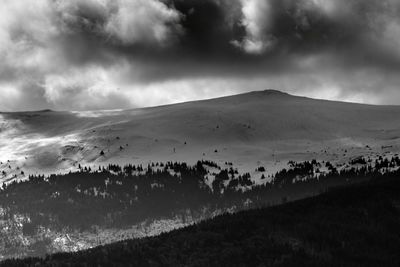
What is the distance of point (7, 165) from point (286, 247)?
6718 centimetres

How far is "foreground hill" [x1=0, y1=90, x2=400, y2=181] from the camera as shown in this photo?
288 ft

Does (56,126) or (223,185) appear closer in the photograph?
(223,185)

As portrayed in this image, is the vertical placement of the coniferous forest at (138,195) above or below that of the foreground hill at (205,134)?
below

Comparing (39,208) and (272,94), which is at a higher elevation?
(272,94)

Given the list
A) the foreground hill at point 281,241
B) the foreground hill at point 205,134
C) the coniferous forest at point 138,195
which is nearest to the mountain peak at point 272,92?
the foreground hill at point 205,134

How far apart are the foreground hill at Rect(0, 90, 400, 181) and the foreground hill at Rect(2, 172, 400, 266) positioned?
31.2 m

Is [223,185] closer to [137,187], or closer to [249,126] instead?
[137,187]

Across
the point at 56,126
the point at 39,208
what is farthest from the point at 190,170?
the point at 56,126

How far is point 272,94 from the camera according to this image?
153125 mm

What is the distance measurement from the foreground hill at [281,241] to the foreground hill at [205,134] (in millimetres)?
31164

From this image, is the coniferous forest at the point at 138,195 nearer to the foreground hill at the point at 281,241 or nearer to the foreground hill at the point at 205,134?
the foreground hill at the point at 205,134

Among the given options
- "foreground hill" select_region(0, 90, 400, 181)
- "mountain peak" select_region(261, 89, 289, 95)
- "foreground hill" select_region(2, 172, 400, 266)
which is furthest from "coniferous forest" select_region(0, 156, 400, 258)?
"mountain peak" select_region(261, 89, 289, 95)

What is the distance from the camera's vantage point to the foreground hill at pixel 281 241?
35156 millimetres

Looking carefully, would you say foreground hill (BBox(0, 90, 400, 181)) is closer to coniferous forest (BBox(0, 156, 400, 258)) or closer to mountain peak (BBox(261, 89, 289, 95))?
coniferous forest (BBox(0, 156, 400, 258))
